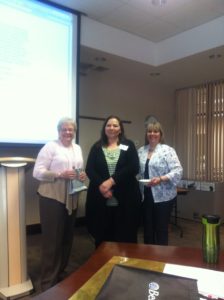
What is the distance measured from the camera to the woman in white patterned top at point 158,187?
2.36 meters

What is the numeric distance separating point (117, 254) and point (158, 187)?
1.26m

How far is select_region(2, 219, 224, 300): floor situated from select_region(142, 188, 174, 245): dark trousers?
0.78 metres

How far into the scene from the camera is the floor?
101 inches

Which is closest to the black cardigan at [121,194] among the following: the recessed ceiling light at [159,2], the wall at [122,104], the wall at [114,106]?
the wall at [114,106]

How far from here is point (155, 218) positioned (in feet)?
7.86

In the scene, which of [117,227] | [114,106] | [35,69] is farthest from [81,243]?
[114,106]

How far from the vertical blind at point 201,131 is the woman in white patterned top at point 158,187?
277 centimetres

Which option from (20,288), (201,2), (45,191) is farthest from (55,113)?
(201,2)

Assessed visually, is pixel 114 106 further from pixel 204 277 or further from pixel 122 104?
pixel 204 277

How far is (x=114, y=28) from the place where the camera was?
3.64m

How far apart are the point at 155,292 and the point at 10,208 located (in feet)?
A: 5.60

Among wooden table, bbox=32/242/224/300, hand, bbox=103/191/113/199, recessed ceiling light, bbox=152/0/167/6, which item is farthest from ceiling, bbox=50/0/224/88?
wooden table, bbox=32/242/224/300

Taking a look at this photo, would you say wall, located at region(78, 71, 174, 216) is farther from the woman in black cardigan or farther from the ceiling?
the woman in black cardigan

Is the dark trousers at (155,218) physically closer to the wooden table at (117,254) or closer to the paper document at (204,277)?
the wooden table at (117,254)
